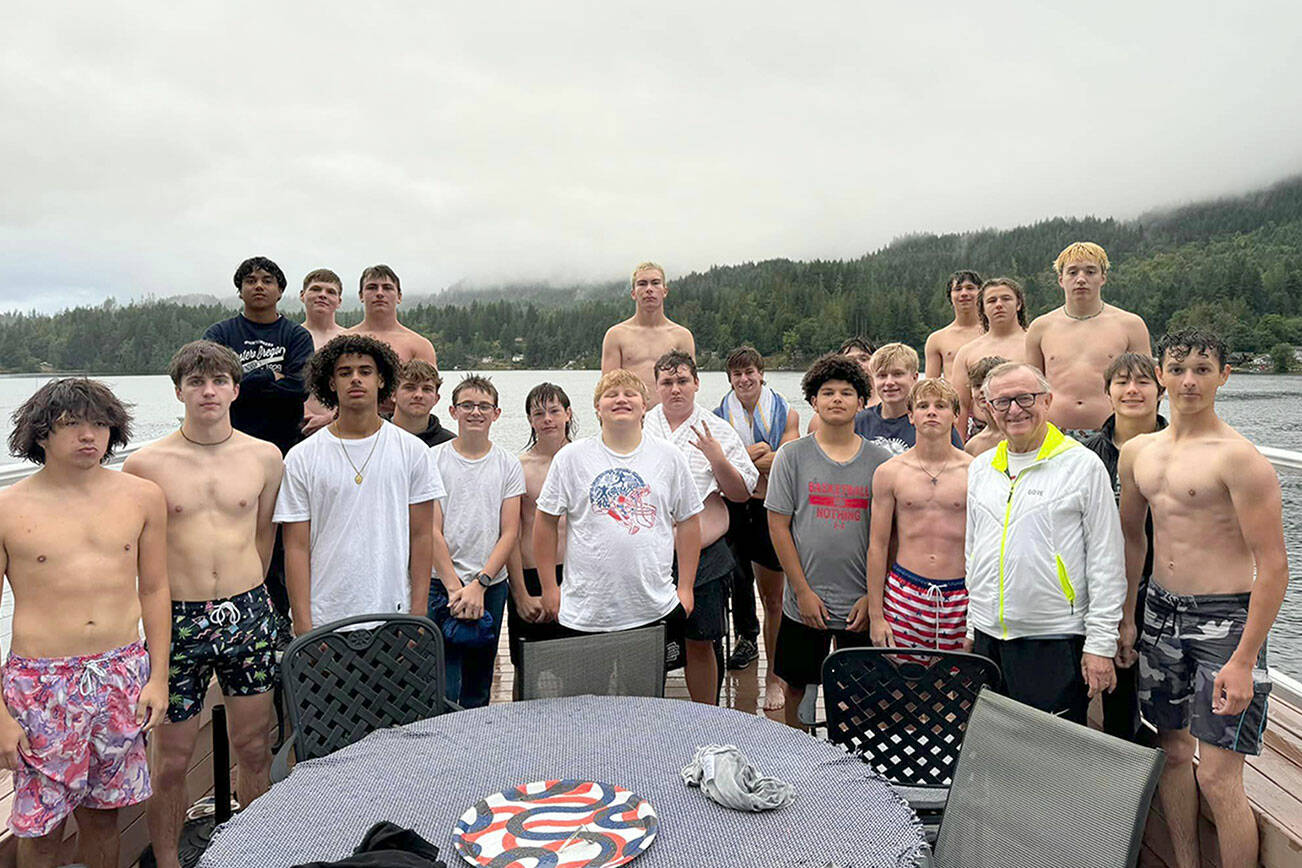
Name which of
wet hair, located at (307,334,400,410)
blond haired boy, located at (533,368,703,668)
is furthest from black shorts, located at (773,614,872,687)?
wet hair, located at (307,334,400,410)

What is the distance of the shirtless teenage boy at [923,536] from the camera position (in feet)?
9.29

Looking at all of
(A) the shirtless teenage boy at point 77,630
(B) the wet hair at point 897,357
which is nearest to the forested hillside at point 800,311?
(B) the wet hair at point 897,357

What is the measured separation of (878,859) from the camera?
1.47m

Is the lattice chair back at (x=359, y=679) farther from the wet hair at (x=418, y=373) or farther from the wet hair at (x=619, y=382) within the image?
the wet hair at (x=418, y=373)

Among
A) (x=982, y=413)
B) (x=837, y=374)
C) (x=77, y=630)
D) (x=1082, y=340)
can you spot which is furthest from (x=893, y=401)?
(x=77, y=630)

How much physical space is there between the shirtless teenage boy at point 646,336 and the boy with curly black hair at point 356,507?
2.04m

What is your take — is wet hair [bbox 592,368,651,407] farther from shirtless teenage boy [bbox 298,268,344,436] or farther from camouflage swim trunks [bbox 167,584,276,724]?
shirtless teenage boy [bbox 298,268,344,436]

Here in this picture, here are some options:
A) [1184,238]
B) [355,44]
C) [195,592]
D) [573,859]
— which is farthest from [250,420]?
[355,44]

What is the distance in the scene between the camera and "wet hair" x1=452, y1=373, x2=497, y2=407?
3.46 m

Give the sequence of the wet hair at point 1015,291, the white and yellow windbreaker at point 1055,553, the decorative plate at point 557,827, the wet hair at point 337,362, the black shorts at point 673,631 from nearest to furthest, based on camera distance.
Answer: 1. the decorative plate at point 557,827
2. the white and yellow windbreaker at point 1055,553
3. the wet hair at point 337,362
4. the black shorts at point 673,631
5. the wet hair at point 1015,291

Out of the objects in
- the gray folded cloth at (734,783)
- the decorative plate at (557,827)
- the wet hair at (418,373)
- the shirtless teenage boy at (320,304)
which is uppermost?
the shirtless teenage boy at (320,304)

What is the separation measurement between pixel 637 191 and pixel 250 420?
11762 centimetres

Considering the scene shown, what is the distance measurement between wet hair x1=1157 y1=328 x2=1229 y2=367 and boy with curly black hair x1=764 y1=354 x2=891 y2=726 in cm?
102

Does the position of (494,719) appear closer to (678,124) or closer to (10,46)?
(10,46)
